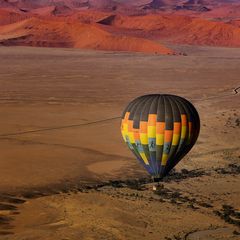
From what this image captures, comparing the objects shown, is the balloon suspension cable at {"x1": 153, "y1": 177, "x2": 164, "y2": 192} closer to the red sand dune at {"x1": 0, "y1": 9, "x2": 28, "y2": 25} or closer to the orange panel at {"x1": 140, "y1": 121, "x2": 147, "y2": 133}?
the orange panel at {"x1": 140, "y1": 121, "x2": 147, "y2": 133}

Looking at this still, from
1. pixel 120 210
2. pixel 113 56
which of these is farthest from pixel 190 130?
pixel 113 56

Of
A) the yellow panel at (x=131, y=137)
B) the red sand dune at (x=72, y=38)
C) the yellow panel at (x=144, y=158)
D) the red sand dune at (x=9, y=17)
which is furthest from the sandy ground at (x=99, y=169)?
the red sand dune at (x=9, y=17)

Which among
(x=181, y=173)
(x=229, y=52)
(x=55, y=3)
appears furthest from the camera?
(x=55, y=3)

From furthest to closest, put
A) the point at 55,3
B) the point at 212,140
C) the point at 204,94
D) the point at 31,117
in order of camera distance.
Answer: the point at 55,3
the point at 204,94
the point at 31,117
the point at 212,140

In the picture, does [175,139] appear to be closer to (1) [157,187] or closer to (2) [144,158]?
(2) [144,158]

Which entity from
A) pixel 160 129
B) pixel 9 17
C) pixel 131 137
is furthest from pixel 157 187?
pixel 9 17

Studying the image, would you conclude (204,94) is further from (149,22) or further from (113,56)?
(149,22)

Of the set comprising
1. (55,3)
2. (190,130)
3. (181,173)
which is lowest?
(181,173)
